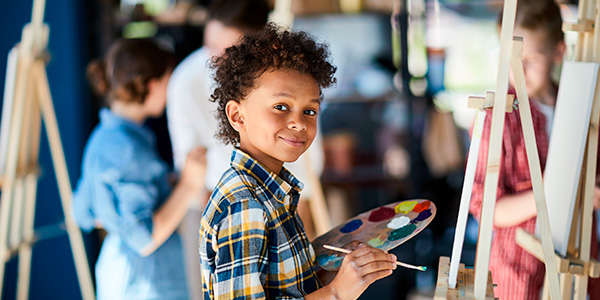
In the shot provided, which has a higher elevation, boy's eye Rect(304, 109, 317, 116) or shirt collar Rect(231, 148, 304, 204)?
boy's eye Rect(304, 109, 317, 116)

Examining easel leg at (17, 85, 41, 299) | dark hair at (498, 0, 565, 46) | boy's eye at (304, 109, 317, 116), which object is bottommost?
easel leg at (17, 85, 41, 299)

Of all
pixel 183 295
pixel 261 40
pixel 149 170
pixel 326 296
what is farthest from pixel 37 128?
pixel 326 296

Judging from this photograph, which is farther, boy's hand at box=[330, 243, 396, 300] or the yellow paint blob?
the yellow paint blob

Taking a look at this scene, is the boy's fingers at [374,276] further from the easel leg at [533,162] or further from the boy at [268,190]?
the easel leg at [533,162]

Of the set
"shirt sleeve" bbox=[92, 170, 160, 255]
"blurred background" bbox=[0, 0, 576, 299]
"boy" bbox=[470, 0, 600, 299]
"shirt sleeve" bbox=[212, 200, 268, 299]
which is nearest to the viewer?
"shirt sleeve" bbox=[212, 200, 268, 299]

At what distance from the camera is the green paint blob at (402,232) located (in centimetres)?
106

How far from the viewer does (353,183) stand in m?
3.54

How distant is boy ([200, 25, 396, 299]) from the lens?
0.98m

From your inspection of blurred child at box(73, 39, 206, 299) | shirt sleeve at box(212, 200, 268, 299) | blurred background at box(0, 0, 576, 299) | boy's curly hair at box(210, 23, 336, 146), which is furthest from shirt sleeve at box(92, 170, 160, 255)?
blurred background at box(0, 0, 576, 299)

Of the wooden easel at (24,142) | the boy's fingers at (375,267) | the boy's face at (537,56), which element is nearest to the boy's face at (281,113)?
the boy's fingers at (375,267)

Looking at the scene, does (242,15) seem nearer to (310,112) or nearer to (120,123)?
(120,123)

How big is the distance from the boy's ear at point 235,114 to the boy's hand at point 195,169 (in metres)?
0.77

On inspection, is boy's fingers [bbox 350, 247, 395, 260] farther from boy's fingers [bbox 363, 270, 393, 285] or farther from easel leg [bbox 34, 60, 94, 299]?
easel leg [bbox 34, 60, 94, 299]

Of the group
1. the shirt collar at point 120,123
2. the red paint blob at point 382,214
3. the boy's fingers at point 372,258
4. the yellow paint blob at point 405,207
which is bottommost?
the boy's fingers at point 372,258
